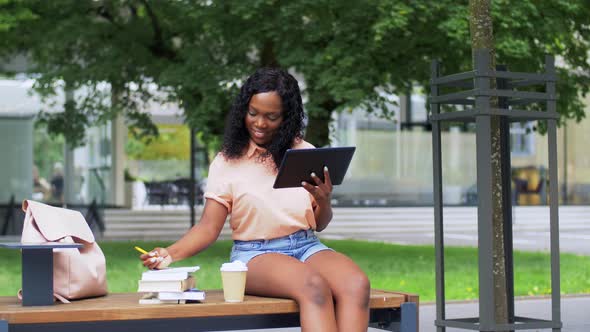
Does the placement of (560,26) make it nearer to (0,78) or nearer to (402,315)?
(402,315)

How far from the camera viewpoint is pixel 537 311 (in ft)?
34.0

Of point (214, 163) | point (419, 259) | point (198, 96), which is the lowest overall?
point (419, 259)

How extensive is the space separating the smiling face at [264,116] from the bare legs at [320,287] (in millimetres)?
558

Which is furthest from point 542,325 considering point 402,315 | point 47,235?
point 47,235

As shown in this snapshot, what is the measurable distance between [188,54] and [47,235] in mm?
13925

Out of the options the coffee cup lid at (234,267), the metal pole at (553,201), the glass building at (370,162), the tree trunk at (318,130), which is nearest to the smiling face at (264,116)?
the coffee cup lid at (234,267)

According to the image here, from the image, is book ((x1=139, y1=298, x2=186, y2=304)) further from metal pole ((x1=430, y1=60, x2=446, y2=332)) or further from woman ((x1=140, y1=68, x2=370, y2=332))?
metal pole ((x1=430, y1=60, x2=446, y2=332))

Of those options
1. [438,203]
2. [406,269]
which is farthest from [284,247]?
[406,269]

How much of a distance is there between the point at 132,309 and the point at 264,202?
2.88ft

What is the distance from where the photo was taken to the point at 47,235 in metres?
4.57

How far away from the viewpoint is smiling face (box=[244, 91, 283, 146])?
5117 millimetres

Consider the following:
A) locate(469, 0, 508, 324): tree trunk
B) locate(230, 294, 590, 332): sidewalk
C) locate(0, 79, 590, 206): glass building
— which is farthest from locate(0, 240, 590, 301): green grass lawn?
locate(0, 79, 590, 206): glass building

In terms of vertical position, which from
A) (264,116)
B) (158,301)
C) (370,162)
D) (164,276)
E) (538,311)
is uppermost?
(370,162)

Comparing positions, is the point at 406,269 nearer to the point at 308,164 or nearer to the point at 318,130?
the point at 318,130
